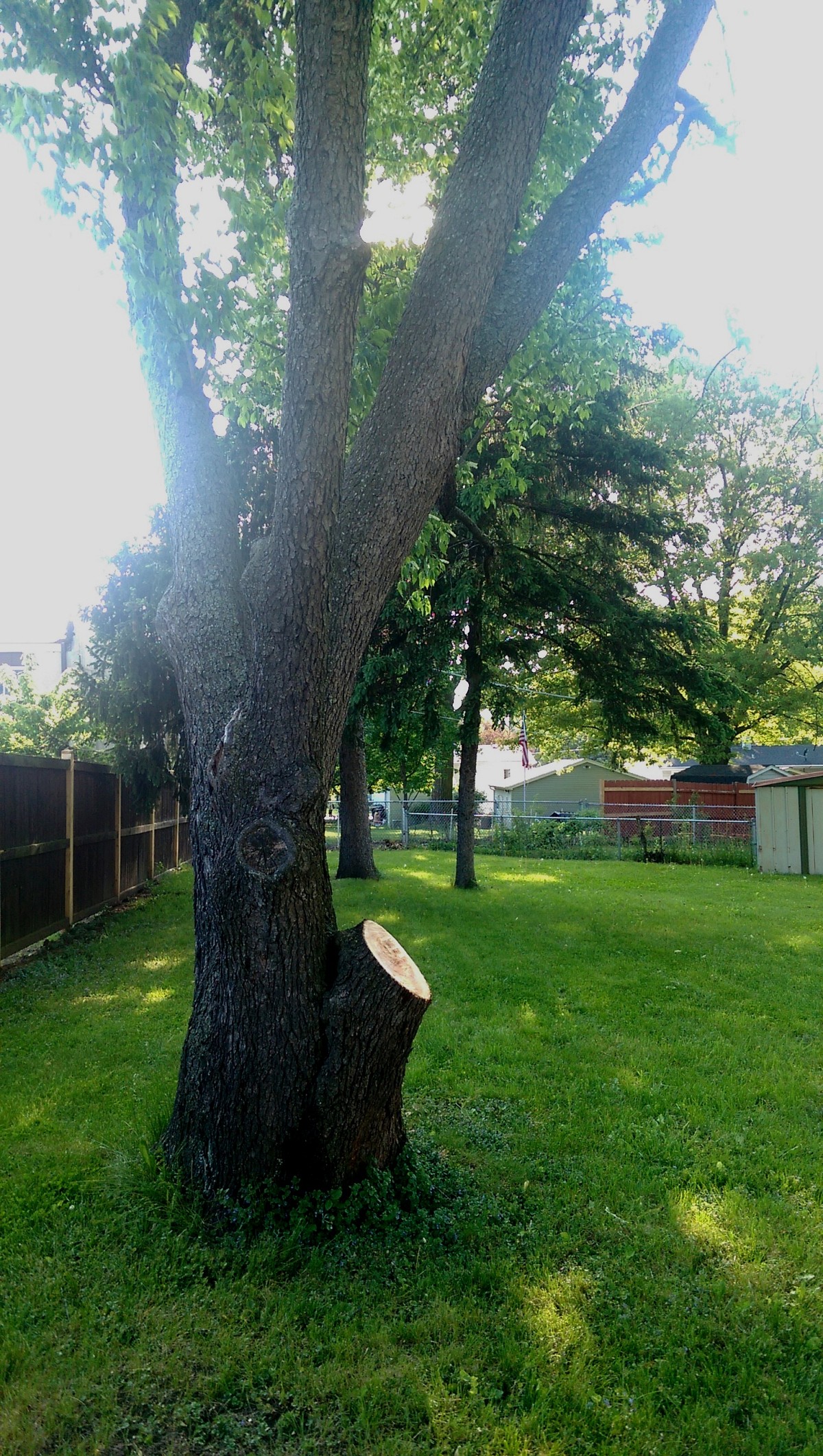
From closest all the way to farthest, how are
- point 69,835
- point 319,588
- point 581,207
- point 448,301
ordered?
point 319,588, point 448,301, point 581,207, point 69,835

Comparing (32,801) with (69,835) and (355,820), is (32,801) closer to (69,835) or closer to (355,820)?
(69,835)

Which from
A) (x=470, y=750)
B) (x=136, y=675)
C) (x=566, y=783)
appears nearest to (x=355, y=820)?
(x=470, y=750)

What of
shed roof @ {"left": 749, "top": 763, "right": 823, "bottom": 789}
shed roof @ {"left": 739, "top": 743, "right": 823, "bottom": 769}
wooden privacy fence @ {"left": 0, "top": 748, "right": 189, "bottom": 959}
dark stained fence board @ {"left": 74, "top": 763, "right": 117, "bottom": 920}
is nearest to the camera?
wooden privacy fence @ {"left": 0, "top": 748, "right": 189, "bottom": 959}

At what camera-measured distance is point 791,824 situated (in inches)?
655

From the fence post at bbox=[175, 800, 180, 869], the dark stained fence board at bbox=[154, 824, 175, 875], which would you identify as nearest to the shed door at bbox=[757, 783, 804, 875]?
the fence post at bbox=[175, 800, 180, 869]

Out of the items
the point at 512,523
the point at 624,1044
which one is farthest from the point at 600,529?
the point at 624,1044

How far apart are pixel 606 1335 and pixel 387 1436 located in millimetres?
808

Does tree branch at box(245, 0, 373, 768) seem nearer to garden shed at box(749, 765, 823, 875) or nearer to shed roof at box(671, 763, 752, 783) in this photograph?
garden shed at box(749, 765, 823, 875)

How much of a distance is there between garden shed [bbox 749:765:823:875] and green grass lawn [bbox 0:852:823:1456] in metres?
11.5

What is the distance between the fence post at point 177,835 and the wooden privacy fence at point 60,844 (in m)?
2.50

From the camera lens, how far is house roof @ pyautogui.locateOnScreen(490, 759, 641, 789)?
3481cm

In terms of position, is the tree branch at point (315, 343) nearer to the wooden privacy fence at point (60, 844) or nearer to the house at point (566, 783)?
the wooden privacy fence at point (60, 844)

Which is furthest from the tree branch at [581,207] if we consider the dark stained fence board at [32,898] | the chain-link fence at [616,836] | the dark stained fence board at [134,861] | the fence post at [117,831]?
the chain-link fence at [616,836]

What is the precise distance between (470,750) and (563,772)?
22971mm
